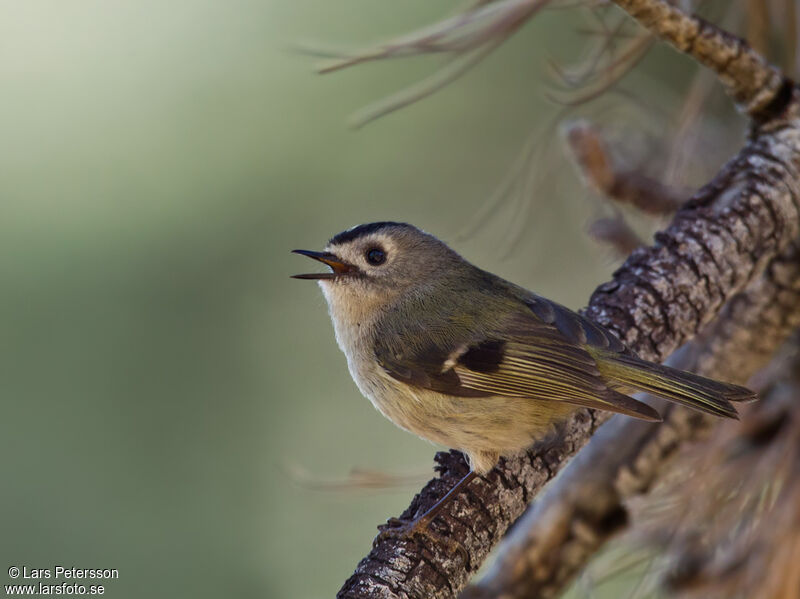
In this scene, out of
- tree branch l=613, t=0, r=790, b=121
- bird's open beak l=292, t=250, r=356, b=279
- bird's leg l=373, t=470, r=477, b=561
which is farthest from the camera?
bird's open beak l=292, t=250, r=356, b=279

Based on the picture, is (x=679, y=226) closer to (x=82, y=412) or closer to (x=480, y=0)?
(x=480, y=0)

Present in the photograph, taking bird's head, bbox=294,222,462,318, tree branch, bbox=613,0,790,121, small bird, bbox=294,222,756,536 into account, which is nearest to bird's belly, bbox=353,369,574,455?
small bird, bbox=294,222,756,536

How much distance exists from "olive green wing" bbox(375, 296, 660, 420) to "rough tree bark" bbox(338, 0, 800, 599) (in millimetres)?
63

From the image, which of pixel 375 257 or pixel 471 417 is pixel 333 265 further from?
pixel 471 417

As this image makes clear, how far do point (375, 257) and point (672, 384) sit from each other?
0.66m

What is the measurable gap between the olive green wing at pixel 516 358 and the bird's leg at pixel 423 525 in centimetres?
18

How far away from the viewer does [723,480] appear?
1236 mm

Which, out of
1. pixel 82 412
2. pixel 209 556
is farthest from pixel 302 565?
pixel 82 412

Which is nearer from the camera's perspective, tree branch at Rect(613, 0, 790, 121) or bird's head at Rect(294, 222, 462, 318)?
tree branch at Rect(613, 0, 790, 121)

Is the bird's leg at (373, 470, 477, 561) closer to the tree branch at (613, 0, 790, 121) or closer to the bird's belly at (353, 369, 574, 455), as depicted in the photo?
the bird's belly at (353, 369, 574, 455)

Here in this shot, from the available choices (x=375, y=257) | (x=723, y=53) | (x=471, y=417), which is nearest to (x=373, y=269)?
(x=375, y=257)

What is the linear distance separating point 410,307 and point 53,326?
1138 millimetres

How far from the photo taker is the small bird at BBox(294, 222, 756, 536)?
51.1 inches

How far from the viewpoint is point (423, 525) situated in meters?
1.06
